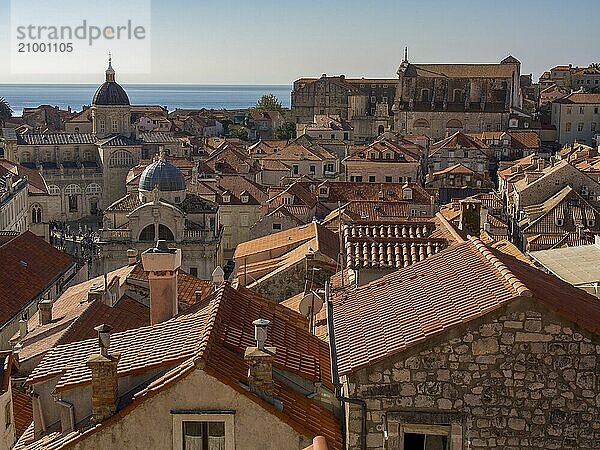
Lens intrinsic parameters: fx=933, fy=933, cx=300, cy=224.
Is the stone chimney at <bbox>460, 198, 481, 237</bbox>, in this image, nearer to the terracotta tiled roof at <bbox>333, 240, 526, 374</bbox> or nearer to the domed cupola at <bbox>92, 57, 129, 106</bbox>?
the terracotta tiled roof at <bbox>333, 240, 526, 374</bbox>

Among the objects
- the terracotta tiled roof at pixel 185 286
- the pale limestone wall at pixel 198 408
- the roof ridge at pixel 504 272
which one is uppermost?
the roof ridge at pixel 504 272

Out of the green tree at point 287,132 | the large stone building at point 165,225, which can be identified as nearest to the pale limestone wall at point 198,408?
the large stone building at point 165,225

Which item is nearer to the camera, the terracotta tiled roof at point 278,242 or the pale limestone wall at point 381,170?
the terracotta tiled roof at point 278,242

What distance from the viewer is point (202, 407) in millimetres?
→ 7453

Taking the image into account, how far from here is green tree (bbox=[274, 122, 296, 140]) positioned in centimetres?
9819

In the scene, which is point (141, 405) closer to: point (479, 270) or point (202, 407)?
point (202, 407)

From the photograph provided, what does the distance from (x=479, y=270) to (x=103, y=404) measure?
3510mm

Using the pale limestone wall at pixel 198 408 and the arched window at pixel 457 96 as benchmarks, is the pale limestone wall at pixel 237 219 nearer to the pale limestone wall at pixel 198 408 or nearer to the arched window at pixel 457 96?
the pale limestone wall at pixel 198 408

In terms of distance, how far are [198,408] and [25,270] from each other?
21998 millimetres

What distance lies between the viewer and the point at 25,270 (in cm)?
2814

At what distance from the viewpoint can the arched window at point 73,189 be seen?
63.7m

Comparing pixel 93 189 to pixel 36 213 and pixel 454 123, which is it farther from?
pixel 454 123

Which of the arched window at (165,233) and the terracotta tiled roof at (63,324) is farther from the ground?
the terracotta tiled roof at (63,324)

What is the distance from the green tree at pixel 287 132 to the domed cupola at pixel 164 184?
59.7m
